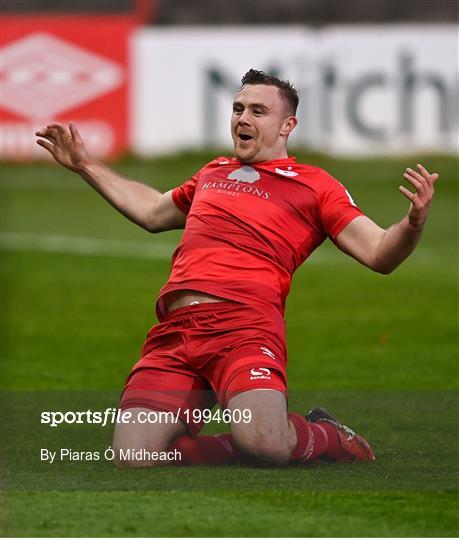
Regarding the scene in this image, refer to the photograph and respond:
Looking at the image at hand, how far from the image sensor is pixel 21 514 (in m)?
5.93

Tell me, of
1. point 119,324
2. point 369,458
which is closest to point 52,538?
point 369,458

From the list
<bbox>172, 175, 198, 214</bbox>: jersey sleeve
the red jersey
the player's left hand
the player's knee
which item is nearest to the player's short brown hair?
the red jersey

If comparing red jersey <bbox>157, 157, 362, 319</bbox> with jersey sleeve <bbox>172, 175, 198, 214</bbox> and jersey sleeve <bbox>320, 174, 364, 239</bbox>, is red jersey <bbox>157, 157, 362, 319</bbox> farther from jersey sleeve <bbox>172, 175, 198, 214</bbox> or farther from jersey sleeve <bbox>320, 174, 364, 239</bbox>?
jersey sleeve <bbox>172, 175, 198, 214</bbox>

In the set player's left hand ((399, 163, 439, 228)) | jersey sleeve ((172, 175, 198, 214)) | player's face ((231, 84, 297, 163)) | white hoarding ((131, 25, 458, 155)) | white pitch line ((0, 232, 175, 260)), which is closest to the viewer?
player's left hand ((399, 163, 439, 228))

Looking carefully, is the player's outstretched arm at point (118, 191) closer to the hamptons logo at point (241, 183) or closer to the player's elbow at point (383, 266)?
the hamptons logo at point (241, 183)

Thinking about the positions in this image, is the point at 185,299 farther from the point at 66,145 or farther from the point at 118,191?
the point at 66,145

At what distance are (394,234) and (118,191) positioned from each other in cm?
175

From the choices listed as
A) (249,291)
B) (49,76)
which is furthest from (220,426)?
(49,76)

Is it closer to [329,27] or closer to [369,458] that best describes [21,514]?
[369,458]

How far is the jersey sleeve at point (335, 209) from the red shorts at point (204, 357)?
488mm

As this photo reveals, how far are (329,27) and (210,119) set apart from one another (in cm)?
251

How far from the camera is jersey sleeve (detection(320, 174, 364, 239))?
288 inches

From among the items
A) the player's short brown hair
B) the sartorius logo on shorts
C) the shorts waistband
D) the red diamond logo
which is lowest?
the red diamond logo

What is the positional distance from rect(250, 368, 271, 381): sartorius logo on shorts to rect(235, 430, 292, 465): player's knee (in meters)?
0.28
